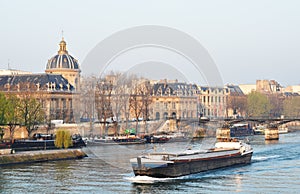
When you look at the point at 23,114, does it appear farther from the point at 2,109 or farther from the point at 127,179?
the point at 127,179

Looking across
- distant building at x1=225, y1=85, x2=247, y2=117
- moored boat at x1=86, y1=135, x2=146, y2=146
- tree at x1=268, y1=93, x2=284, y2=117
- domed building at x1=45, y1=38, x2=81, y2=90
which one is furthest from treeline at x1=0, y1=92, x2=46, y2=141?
tree at x1=268, y1=93, x2=284, y2=117

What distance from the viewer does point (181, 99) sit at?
366ft

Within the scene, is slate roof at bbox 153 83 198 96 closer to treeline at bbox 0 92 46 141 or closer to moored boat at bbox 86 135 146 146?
moored boat at bbox 86 135 146 146

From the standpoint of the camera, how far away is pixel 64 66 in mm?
110625

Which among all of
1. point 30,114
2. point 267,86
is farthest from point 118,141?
point 267,86

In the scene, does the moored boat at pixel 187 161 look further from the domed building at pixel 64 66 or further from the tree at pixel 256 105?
the tree at pixel 256 105

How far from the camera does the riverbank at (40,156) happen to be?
54.5 meters

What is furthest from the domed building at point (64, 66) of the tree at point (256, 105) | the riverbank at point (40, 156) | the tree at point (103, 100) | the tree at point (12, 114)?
the riverbank at point (40, 156)

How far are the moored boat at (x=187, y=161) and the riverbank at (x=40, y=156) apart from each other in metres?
11.2

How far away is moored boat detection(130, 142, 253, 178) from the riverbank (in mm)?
11191

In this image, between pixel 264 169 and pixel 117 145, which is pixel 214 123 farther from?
pixel 264 169

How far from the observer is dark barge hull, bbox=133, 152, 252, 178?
47.1 meters

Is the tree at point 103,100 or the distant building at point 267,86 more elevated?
the distant building at point 267,86

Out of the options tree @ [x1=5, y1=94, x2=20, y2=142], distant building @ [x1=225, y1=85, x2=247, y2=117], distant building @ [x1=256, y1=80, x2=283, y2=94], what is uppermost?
distant building @ [x1=256, y1=80, x2=283, y2=94]
